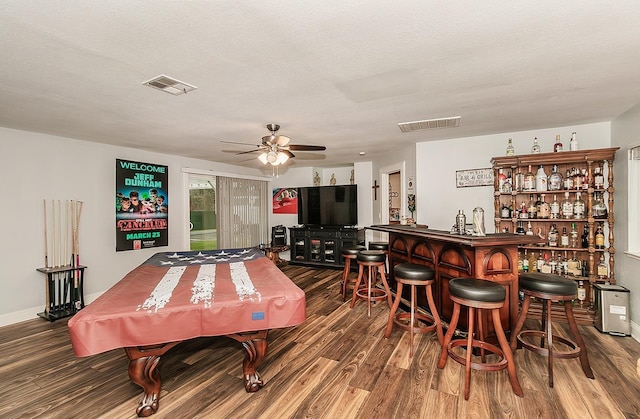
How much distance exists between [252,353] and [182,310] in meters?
0.63

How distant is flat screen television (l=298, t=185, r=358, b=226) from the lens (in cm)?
632

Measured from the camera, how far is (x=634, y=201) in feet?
9.77

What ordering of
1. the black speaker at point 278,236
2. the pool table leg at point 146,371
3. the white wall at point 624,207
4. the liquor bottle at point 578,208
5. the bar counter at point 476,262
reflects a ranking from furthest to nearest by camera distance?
the black speaker at point 278,236
the liquor bottle at point 578,208
the white wall at point 624,207
the bar counter at point 476,262
the pool table leg at point 146,371

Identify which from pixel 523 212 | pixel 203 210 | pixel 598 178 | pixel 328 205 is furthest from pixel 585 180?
pixel 203 210

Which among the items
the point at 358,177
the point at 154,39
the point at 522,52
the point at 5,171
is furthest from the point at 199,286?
the point at 358,177

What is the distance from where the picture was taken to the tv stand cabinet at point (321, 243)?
20.3ft

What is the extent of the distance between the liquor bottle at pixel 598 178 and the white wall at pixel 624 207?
0.43 feet

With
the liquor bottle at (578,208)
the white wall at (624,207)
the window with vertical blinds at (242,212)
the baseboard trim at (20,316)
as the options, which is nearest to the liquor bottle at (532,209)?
the liquor bottle at (578,208)

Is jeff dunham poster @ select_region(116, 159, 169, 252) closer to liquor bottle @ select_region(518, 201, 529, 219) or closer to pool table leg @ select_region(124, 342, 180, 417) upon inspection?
pool table leg @ select_region(124, 342, 180, 417)

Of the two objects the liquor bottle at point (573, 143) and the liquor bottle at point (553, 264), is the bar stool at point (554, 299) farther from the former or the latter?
the liquor bottle at point (573, 143)

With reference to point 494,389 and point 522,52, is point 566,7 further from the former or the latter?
point 494,389

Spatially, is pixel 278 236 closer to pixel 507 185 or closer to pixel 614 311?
pixel 507 185

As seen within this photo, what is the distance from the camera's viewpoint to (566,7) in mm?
1411

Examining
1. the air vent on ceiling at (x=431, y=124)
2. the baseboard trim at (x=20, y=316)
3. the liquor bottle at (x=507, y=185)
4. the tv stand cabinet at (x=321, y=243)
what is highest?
the air vent on ceiling at (x=431, y=124)
